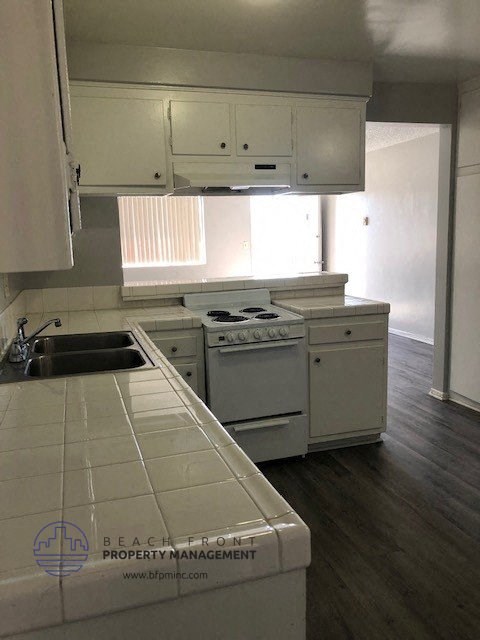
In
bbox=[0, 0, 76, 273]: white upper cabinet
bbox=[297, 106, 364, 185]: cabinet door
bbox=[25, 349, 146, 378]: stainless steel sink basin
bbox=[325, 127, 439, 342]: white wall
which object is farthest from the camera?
bbox=[325, 127, 439, 342]: white wall

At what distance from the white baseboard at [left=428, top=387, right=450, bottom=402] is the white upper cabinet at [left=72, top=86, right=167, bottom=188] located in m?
2.77

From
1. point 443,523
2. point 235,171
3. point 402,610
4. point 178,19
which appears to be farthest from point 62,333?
point 443,523

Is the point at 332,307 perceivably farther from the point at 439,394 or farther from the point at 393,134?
the point at 393,134

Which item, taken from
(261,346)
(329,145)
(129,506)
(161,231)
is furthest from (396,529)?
(161,231)

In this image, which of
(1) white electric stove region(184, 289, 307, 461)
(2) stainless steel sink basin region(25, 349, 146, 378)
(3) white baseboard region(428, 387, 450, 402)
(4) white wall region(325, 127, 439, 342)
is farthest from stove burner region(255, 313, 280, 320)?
(4) white wall region(325, 127, 439, 342)

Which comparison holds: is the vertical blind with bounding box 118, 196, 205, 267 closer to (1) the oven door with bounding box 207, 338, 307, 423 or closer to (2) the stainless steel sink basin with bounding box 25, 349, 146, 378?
(1) the oven door with bounding box 207, 338, 307, 423

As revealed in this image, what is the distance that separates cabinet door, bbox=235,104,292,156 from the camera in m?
3.10

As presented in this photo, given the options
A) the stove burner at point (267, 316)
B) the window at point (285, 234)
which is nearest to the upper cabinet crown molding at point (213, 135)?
the stove burner at point (267, 316)

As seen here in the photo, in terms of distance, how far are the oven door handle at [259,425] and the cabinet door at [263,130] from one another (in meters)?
1.64

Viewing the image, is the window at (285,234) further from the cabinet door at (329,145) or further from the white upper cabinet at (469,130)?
the cabinet door at (329,145)

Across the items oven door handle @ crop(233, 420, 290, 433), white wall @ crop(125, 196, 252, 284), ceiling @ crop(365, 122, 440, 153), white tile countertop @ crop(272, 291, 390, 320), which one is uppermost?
ceiling @ crop(365, 122, 440, 153)

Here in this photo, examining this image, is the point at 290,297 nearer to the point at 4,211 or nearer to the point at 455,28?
the point at 455,28

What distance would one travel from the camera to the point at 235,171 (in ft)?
10.2

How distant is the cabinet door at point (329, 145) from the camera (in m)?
3.23
